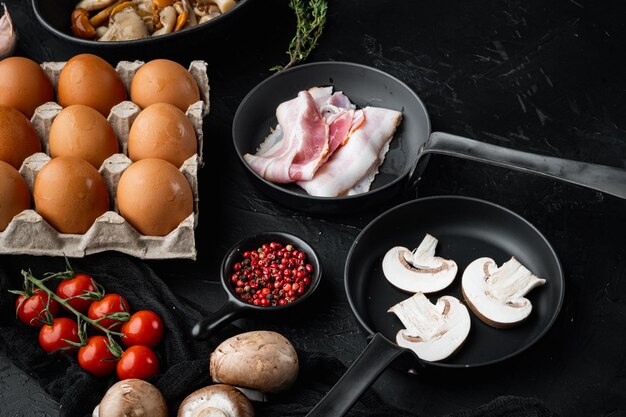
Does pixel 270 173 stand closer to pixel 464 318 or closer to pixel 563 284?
pixel 464 318

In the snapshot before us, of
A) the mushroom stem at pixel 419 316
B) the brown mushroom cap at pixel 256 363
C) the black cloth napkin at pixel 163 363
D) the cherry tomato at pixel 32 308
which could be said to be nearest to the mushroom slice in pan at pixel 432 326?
the mushroom stem at pixel 419 316

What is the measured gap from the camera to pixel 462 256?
1684 mm

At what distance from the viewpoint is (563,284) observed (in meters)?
1.53

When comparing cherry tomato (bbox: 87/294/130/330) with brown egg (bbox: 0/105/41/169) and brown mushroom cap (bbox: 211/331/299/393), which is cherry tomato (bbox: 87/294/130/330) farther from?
brown egg (bbox: 0/105/41/169)

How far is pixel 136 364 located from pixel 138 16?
110 cm

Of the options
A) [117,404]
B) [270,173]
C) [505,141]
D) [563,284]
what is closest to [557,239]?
[563,284]

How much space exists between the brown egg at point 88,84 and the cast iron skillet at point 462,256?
711 mm

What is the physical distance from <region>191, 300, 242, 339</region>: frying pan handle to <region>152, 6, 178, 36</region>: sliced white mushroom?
0.95 metres

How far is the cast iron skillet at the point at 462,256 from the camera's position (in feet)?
4.92

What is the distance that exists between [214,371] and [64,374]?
1.07 ft

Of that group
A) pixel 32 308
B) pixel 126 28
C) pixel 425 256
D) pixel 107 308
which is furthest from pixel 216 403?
pixel 126 28

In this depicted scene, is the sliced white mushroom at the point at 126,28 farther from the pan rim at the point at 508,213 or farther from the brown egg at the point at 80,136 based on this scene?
the pan rim at the point at 508,213

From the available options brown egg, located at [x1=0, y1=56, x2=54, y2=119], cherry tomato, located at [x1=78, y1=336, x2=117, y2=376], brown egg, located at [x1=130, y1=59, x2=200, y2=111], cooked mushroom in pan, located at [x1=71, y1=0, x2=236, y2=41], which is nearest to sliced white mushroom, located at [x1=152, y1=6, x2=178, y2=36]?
cooked mushroom in pan, located at [x1=71, y1=0, x2=236, y2=41]

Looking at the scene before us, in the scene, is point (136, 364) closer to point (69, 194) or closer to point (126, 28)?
point (69, 194)
